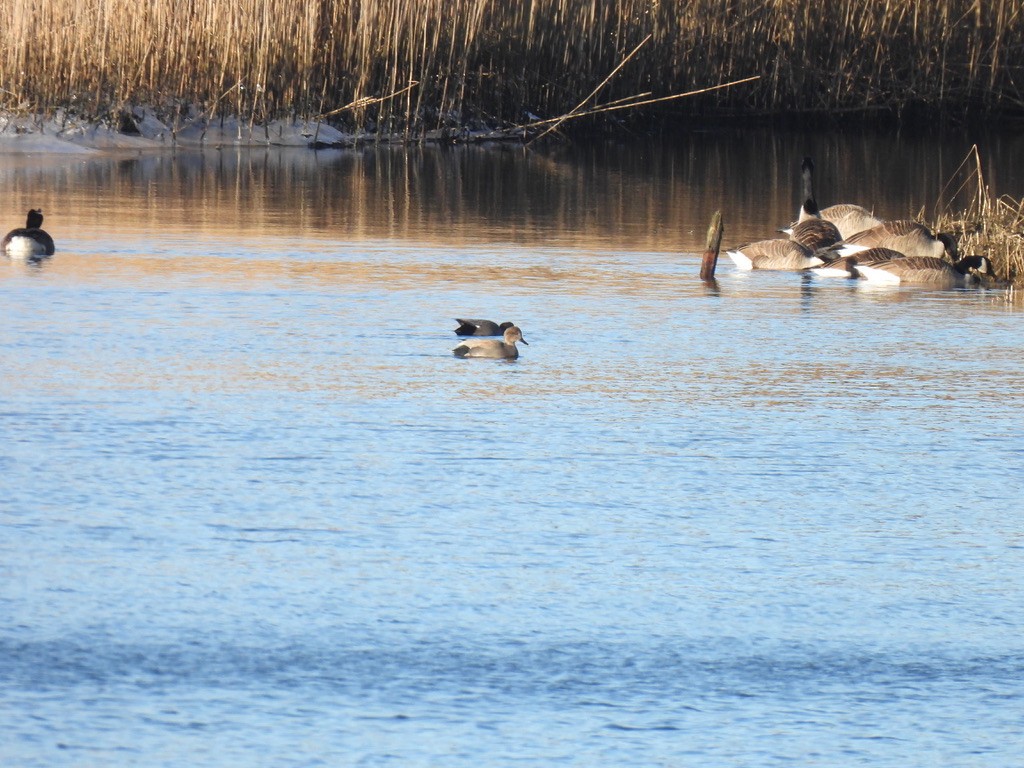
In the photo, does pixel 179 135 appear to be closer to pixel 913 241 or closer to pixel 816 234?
pixel 816 234

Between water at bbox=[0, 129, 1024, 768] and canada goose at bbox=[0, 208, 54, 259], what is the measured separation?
16 cm

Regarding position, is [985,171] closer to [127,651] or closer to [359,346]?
[359,346]

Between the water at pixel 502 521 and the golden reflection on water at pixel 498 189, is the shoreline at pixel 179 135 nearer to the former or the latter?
the golden reflection on water at pixel 498 189

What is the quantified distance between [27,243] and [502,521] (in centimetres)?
728

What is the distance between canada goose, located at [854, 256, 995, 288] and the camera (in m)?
12.8

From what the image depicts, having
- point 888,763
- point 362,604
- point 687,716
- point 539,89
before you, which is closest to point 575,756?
point 687,716

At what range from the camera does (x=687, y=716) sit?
14.1ft

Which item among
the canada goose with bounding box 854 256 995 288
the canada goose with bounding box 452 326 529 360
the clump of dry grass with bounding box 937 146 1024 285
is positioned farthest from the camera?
the clump of dry grass with bounding box 937 146 1024 285

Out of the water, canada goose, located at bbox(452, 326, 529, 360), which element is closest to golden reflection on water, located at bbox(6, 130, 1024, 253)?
the water

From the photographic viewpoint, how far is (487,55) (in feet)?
84.0

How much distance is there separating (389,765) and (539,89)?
76.6 feet

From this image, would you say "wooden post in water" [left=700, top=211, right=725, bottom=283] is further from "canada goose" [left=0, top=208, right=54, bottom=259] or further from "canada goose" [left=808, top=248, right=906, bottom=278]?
"canada goose" [left=0, top=208, right=54, bottom=259]

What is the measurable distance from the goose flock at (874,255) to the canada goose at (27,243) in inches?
191

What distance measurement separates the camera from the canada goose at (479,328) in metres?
9.36
